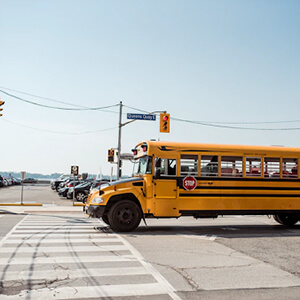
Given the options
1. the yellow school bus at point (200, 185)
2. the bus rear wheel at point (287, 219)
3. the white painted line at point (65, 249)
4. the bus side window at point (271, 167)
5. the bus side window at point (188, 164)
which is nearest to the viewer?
the white painted line at point (65, 249)

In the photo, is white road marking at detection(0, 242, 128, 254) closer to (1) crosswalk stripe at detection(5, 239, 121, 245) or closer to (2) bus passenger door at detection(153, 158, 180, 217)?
(1) crosswalk stripe at detection(5, 239, 121, 245)

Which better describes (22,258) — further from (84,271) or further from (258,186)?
(258,186)

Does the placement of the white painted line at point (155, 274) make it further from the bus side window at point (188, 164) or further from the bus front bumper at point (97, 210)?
the bus side window at point (188, 164)

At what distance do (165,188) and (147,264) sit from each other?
16.9 feet

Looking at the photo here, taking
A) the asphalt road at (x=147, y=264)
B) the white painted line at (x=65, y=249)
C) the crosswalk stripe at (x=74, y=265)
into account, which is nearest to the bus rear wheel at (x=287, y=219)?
the asphalt road at (x=147, y=264)

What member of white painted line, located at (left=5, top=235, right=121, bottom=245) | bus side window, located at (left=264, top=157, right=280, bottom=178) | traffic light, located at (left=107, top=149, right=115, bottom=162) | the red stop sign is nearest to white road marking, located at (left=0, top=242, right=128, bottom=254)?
white painted line, located at (left=5, top=235, right=121, bottom=245)

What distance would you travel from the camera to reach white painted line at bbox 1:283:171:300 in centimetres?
553

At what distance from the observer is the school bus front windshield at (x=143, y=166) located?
1278 cm

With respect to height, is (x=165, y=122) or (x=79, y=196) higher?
(x=165, y=122)

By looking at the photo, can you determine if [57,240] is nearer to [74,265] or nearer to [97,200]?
[97,200]

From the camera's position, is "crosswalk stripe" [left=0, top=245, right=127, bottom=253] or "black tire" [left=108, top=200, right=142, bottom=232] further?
"black tire" [left=108, top=200, right=142, bottom=232]

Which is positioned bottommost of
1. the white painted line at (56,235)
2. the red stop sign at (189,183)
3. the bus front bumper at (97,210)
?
the white painted line at (56,235)

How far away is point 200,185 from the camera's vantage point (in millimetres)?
12930

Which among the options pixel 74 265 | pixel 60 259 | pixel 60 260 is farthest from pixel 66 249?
pixel 74 265
